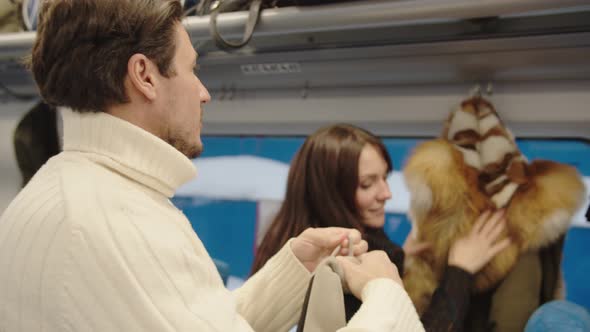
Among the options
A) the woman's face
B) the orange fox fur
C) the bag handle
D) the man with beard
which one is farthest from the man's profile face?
the orange fox fur

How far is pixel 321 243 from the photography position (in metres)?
1.53

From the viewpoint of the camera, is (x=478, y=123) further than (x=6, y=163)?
No

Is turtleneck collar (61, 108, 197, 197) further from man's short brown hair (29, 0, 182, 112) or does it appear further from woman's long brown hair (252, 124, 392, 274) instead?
woman's long brown hair (252, 124, 392, 274)

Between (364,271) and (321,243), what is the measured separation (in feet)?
0.69

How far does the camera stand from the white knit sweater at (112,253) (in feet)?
3.34

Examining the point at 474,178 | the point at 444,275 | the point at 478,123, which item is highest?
the point at 478,123

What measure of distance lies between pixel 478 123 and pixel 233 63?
1.08 metres

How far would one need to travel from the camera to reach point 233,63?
260 cm

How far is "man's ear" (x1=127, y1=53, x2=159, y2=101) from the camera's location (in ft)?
3.92

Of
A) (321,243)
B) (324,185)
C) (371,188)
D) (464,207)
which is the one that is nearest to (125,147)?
(321,243)

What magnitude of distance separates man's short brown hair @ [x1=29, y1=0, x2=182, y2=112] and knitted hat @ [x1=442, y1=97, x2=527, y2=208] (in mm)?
1214

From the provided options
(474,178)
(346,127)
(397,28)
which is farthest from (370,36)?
(474,178)

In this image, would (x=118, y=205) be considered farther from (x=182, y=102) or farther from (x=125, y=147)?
(x=182, y=102)

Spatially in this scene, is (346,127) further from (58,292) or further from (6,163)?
→ (6,163)
